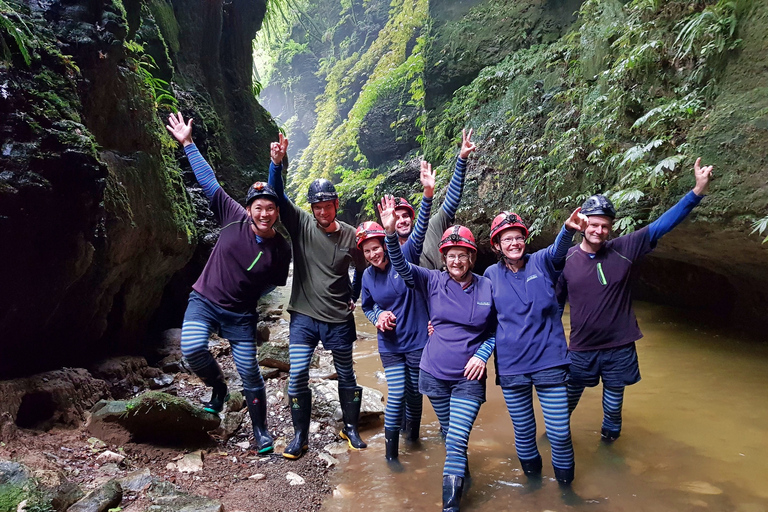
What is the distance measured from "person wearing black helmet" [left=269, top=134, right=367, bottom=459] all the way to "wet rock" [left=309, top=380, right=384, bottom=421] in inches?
21.8

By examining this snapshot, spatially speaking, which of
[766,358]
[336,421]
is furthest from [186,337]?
[766,358]

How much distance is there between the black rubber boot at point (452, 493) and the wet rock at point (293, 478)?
3.96 feet

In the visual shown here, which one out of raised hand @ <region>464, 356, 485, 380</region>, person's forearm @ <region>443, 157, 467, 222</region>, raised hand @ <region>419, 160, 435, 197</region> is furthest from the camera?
person's forearm @ <region>443, 157, 467, 222</region>

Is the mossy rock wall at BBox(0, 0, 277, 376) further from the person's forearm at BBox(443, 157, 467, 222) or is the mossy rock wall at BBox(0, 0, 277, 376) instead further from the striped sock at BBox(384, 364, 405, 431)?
the person's forearm at BBox(443, 157, 467, 222)

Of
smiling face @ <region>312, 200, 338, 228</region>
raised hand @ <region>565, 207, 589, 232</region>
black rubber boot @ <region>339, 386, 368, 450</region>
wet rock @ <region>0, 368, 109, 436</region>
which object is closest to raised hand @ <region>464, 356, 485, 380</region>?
raised hand @ <region>565, 207, 589, 232</region>

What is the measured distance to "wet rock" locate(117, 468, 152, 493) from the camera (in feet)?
9.96

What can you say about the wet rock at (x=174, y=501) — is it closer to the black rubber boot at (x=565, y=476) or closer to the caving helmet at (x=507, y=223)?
the black rubber boot at (x=565, y=476)

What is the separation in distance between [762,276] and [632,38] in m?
3.68

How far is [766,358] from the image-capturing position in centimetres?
593

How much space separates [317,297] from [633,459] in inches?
120

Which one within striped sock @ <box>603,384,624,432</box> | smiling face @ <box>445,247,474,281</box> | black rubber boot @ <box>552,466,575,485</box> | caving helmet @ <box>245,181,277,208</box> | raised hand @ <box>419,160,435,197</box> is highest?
raised hand @ <box>419,160,435,197</box>

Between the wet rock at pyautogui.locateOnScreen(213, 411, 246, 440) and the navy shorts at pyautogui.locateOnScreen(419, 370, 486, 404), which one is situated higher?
the navy shorts at pyautogui.locateOnScreen(419, 370, 486, 404)

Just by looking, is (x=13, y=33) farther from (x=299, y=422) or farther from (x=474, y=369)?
(x=474, y=369)

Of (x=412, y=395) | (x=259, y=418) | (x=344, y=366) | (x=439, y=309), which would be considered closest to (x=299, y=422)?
(x=259, y=418)
